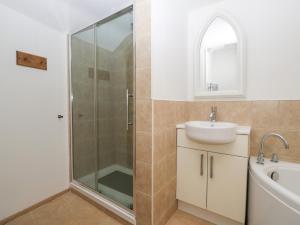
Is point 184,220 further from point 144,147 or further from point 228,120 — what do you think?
point 228,120

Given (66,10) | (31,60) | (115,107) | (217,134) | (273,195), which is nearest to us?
(273,195)

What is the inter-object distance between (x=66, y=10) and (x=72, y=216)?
208 cm

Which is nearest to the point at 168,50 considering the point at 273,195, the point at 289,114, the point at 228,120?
the point at 228,120

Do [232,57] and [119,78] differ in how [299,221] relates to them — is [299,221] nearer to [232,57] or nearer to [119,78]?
[232,57]

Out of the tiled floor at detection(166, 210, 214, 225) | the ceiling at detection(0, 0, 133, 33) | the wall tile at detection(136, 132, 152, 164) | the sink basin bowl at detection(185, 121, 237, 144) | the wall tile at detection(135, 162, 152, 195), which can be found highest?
the ceiling at detection(0, 0, 133, 33)

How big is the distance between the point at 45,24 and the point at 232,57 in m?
1.92

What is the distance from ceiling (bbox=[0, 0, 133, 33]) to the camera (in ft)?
4.70

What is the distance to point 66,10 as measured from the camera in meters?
1.66

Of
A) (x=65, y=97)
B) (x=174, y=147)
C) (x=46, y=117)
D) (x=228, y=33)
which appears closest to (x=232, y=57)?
(x=228, y=33)

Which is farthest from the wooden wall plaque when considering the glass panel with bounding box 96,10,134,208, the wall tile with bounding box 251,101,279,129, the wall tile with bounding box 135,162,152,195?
the wall tile with bounding box 251,101,279,129

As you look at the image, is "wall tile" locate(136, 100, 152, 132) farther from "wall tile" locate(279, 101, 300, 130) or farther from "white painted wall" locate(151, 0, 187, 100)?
"wall tile" locate(279, 101, 300, 130)

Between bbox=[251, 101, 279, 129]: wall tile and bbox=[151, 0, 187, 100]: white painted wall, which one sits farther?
bbox=[251, 101, 279, 129]: wall tile

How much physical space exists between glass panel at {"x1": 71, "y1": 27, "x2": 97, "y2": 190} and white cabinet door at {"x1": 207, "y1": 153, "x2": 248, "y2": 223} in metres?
1.29

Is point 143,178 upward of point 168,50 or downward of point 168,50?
downward
